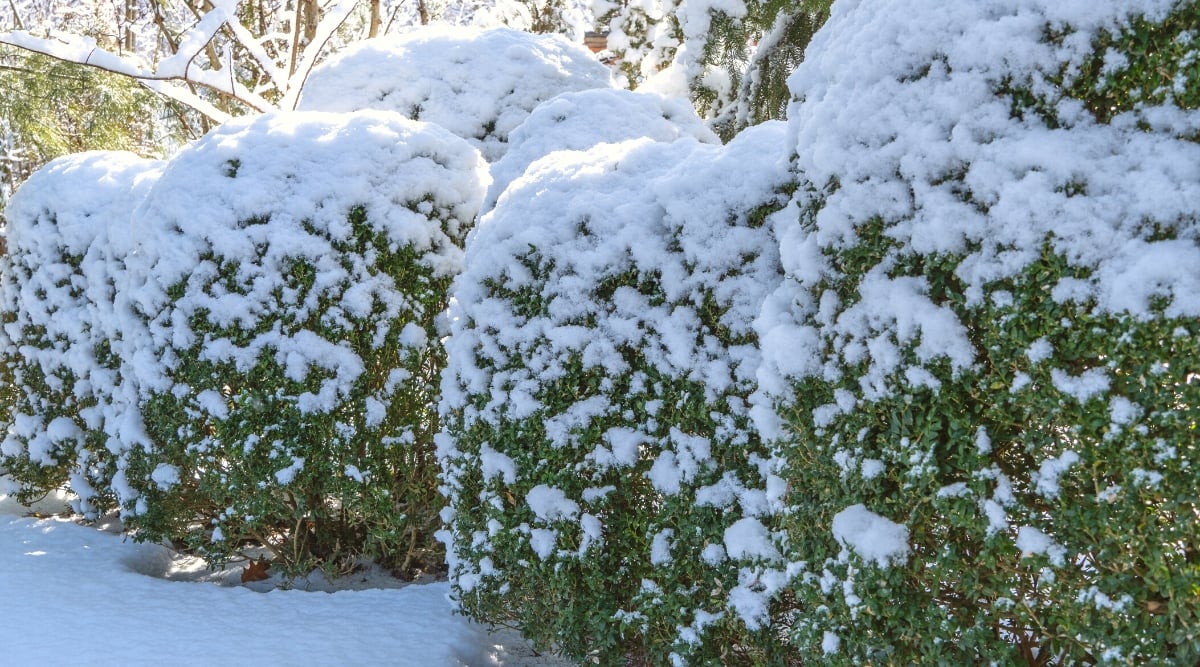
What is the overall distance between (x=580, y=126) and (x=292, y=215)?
131 centimetres

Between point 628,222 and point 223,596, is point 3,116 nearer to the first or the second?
point 223,596

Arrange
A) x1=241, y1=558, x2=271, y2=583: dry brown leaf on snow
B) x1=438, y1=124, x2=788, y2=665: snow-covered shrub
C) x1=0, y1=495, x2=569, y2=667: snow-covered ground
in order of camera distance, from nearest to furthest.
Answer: x1=438, y1=124, x2=788, y2=665: snow-covered shrub
x1=0, y1=495, x2=569, y2=667: snow-covered ground
x1=241, y1=558, x2=271, y2=583: dry brown leaf on snow

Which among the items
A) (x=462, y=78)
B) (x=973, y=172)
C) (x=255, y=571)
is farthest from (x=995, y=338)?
(x=462, y=78)

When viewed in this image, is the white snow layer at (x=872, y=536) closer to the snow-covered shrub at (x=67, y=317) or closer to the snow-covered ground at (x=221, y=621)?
the snow-covered ground at (x=221, y=621)

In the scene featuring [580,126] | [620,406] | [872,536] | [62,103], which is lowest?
[872,536]

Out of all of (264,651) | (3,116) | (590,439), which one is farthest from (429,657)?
(3,116)

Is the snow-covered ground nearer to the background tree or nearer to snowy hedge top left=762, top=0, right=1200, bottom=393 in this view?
snowy hedge top left=762, top=0, right=1200, bottom=393

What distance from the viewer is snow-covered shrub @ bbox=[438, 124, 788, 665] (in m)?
2.57

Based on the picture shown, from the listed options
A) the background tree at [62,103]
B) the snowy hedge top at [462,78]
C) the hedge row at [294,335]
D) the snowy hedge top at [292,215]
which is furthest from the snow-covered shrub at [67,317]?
the background tree at [62,103]

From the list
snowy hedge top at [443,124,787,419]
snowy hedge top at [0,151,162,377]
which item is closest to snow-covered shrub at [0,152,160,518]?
snowy hedge top at [0,151,162,377]

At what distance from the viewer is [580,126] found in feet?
12.9

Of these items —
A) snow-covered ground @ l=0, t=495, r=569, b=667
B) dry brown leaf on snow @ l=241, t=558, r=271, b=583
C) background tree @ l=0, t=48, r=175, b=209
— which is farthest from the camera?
background tree @ l=0, t=48, r=175, b=209

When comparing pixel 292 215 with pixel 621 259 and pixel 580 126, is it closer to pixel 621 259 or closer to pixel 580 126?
pixel 580 126

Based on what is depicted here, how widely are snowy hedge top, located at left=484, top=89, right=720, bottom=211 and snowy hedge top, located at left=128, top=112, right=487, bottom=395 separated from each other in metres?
0.34
